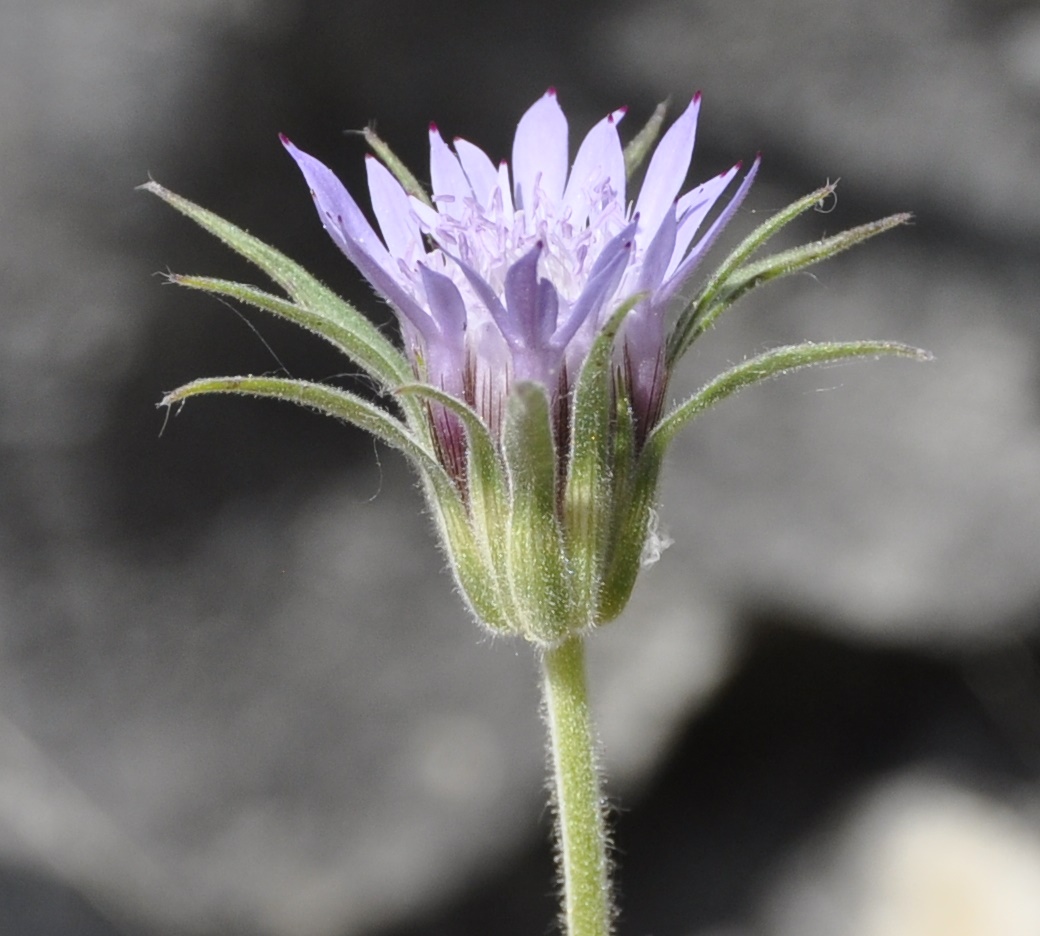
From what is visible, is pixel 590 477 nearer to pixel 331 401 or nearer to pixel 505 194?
pixel 331 401

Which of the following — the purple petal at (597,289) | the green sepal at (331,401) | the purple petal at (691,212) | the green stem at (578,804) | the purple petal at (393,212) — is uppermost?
the purple petal at (393,212)

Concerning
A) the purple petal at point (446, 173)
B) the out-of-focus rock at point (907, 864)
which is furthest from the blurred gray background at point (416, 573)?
the purple petal at point (446, 173)

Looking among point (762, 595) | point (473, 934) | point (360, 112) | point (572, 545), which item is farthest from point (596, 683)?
point (572, 545)

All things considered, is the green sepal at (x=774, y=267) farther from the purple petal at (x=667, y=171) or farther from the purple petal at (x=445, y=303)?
the purple petal at (x=445, y=303)

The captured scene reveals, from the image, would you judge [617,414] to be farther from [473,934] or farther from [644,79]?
[644,79]

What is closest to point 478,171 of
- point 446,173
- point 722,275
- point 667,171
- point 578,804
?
point 446,173

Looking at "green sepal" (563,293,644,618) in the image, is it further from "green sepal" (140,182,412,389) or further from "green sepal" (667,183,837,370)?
"green sepal" (140,182,412,389)
